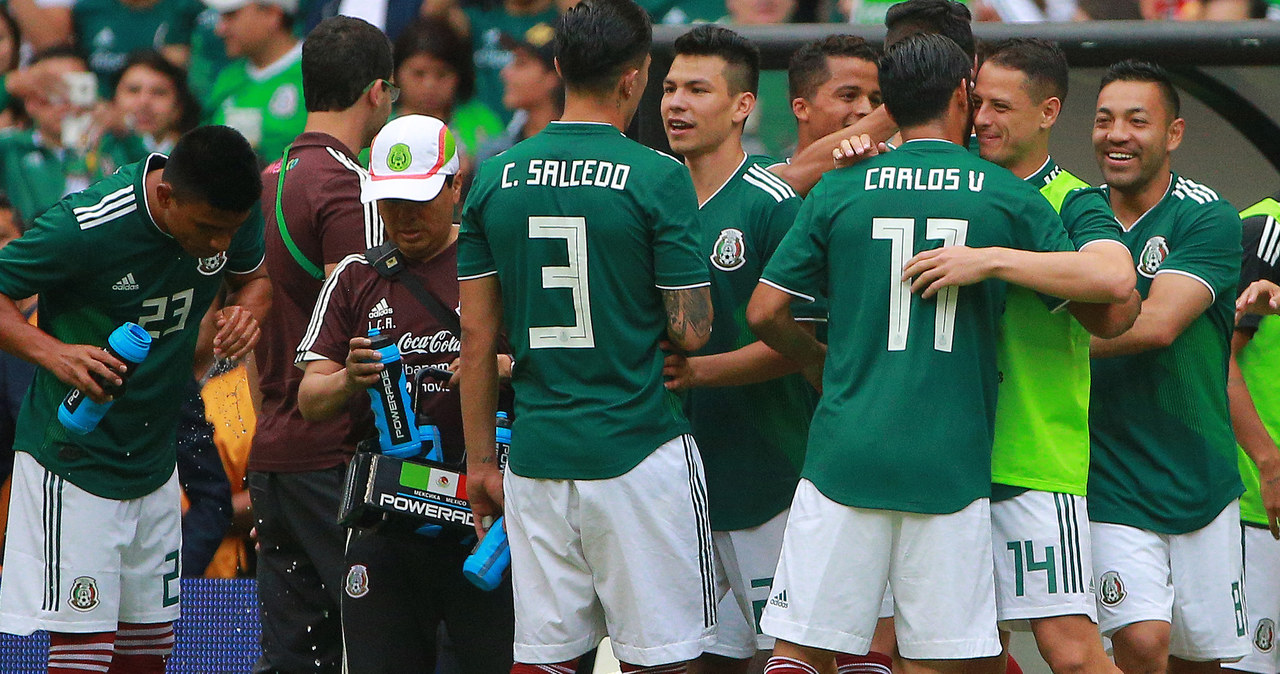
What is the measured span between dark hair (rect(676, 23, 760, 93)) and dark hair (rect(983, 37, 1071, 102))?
2.59ft

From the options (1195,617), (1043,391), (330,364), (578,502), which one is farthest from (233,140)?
(1195,617)

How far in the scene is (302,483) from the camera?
5.07 metres

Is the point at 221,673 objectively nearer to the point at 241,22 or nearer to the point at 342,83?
the point at 342,83

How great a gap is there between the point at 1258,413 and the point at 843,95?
6.26 feet

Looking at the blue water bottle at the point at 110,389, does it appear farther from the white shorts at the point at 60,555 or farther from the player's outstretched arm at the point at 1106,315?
the player's outstretched arm at the point at 1106,315

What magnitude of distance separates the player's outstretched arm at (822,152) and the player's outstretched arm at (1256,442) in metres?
1.39

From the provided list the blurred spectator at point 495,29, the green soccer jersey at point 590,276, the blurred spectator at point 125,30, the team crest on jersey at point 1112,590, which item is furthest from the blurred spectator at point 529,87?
the team crest on jersey at point 1112,590

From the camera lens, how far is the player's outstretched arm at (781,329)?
4.09 meters

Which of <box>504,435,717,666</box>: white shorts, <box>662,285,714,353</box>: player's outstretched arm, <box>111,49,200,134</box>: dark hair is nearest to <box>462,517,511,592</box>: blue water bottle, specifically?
<box>504,435,717,666</box>: white shorts

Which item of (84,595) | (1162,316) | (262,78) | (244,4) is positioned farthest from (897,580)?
(244,4)

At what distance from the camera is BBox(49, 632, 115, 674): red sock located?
15.6 ft

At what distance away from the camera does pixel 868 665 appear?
4.72 m

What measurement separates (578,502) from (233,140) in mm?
1656

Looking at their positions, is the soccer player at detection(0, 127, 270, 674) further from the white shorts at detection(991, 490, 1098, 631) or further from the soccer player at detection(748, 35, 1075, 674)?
the white shorts at detection(991, 490, 1098, 631)
